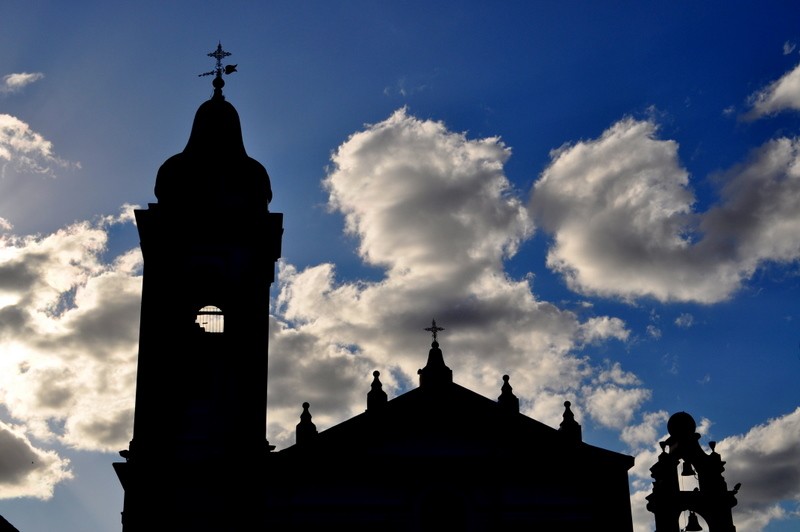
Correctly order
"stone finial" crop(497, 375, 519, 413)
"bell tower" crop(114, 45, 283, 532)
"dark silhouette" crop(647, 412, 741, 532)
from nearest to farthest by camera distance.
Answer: "dark silhouette" crop(647, 412, 741, 532) < "bell tower" crop(114, 45, 283, 532) < "stone finial" crop(497, 375, 519, 413)

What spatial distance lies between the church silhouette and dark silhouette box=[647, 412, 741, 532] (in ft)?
10.4

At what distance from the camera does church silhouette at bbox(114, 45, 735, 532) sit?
962 inches

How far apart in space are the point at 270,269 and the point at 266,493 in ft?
19.7

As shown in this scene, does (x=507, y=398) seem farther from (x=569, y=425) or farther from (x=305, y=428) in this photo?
(x=305, y=428)

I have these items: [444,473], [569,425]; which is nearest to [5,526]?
[444,473]

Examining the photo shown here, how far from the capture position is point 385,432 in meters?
25.3

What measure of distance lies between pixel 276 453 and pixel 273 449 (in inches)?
A: 44.0

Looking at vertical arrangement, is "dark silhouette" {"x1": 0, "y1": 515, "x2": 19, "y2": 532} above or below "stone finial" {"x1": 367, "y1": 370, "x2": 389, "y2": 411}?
below

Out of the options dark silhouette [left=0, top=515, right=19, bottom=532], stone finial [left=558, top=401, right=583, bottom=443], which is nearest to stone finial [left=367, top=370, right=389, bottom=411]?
stone finial [left=558, top=401, right=583, bottom=443]

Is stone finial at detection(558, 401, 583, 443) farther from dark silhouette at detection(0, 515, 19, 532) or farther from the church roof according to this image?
dark silhouette at detection(0, 515, 19, 532)

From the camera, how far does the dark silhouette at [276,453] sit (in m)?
24.4

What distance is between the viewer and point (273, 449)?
25.8m

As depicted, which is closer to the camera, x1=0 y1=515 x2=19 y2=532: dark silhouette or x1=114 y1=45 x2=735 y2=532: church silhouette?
x1=114 y1=45 x2=735 y2=532: church silhouette

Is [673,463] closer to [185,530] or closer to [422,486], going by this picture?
[422,486]
